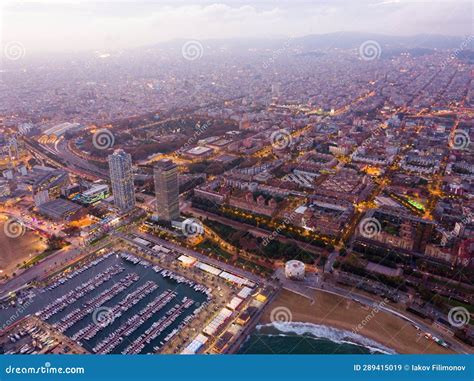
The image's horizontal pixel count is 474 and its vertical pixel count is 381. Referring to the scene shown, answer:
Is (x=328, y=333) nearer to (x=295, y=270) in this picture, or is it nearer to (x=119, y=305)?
(x=295, y=270)

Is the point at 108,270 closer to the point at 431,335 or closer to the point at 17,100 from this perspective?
the point at 431,335

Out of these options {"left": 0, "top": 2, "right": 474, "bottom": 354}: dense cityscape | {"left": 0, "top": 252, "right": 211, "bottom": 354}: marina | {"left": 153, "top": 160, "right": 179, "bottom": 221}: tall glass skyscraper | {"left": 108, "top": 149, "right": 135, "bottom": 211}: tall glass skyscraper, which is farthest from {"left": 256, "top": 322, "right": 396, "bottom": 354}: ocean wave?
{"left": 108, "top": 149, "right": 135, "bottom": 211}: tall glass skyscraper

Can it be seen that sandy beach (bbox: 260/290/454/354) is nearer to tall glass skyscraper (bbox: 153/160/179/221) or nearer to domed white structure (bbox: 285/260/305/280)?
domed white structure (bbox: 285/260/305/280)

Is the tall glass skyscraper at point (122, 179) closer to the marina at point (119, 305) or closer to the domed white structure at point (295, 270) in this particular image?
the marina at point (119, 305)

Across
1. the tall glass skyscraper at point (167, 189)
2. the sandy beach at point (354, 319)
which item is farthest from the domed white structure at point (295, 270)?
the tall glass skyscraper at point (167, 189)

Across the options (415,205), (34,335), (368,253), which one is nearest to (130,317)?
(34,335)
